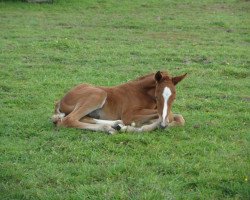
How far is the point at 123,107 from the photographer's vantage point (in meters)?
8.59

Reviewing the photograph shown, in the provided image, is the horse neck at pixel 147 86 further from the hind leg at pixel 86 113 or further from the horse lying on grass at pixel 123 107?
the hind leg at pixel 86 113

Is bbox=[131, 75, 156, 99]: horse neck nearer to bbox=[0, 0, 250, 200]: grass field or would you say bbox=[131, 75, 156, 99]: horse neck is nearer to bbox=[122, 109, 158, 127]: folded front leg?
bbox=[122, 109, 158, 127]: folded front leg

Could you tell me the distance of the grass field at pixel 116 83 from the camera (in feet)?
20.4

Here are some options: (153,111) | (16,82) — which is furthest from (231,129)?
(16,82)

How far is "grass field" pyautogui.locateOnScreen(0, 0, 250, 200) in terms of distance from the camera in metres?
6.20

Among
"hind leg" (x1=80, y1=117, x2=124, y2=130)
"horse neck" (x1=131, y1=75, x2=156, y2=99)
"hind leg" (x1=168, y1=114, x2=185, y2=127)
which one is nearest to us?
"hind leg" (x1=80, y1=117, x2=124, y2=130)

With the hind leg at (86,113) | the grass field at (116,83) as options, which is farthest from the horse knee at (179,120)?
the hind leg at (86,113)

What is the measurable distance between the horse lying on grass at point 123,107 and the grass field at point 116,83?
235mm

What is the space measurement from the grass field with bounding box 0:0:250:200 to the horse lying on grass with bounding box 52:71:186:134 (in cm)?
23

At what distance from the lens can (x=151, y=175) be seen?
20.9 ft

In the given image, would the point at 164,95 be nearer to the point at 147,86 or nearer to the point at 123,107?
the point at 147,86

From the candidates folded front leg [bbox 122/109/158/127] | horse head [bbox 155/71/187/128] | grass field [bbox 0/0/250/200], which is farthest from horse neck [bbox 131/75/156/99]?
grass field [bbox 0/0/250/200]

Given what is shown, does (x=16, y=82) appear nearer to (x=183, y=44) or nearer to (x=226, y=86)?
(x=226, y=86)

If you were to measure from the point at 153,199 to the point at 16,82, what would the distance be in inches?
266
